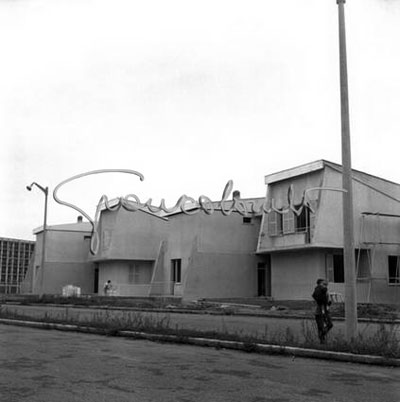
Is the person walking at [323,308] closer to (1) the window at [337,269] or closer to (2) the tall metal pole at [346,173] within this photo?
(2) the tall metal pole at [346,173]

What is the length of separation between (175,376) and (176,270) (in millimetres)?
33248

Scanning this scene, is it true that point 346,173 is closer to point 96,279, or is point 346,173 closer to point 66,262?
point 66,262

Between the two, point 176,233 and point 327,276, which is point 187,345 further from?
point 176,233

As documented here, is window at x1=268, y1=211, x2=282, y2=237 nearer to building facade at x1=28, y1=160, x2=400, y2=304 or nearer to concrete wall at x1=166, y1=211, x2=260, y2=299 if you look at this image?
building facade at x1=28, y1=160, x2=400, y2=304

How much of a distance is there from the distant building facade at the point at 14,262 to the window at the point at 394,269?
37135 millimetres

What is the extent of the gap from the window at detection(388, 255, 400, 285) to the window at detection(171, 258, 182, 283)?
14.1 meters

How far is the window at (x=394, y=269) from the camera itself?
3475 centimetres

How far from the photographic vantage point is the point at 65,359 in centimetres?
1097

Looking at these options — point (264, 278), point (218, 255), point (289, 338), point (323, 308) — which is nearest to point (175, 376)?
point (289, 338)

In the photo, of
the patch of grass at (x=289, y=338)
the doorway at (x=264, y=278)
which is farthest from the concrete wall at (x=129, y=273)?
the patch of grass at (x=289, y=338)

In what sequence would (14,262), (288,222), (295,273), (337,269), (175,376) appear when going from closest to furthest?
(175,376) < (337,269) < (295,273) < (288,222) < (14,262)

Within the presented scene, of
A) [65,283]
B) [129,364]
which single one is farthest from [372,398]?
[65,283]

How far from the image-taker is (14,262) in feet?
203

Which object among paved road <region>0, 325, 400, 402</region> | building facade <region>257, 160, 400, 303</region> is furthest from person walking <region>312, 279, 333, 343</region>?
building facade <region>257, 160, 400, 303</region>
